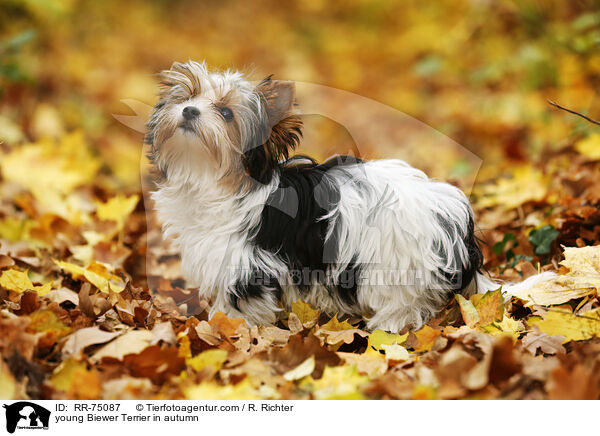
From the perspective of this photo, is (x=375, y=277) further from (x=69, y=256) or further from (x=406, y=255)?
(x=69, y=256)

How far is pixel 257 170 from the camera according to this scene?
2709mm

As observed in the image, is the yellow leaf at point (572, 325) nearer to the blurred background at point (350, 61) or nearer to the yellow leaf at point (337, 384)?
the yellow leaf at point (337, 384)

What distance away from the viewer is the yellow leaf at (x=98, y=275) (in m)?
3.18

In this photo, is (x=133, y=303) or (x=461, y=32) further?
(x=461, y=32)

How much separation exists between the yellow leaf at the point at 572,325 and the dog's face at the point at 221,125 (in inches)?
54.9

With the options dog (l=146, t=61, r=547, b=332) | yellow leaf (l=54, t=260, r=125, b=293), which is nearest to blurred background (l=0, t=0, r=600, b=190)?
yellow leaf (l=54, t=260, r=125, b=293)

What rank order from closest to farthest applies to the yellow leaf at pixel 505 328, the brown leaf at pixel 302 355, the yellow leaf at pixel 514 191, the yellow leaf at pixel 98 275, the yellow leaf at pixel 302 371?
the yellow leaf at pixel 302 371, the brown leaf at pixel 302 355, the yellow leaf at pixel 505 328, the yellow leaf at pixel 98 275, the yellow leaf at pixel 514 191

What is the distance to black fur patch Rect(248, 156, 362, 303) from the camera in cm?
273

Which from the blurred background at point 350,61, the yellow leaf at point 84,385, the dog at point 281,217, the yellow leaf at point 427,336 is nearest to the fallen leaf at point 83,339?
the yellow leaf at point 84,385

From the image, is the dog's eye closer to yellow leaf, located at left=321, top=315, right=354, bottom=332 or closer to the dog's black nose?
the dog's black nose

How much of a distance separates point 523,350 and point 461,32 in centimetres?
671

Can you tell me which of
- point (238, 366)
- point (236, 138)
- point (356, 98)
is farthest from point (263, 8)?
point (238, 366)
